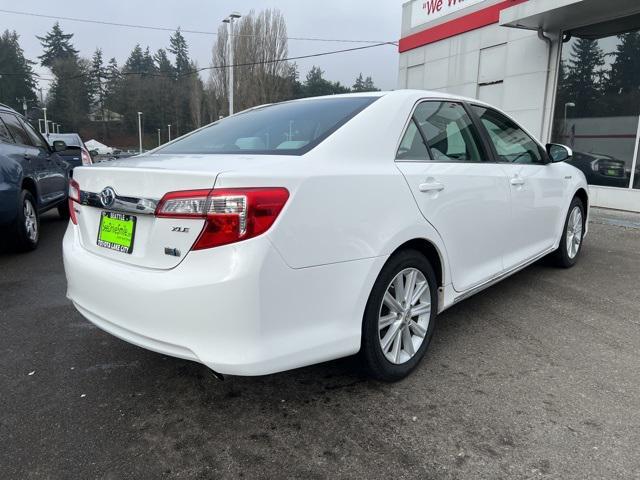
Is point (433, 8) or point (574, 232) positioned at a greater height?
point (433, 8)

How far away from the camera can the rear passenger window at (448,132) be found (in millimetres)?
2814

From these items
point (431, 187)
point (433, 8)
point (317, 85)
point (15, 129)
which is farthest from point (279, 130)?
point (317, 85)

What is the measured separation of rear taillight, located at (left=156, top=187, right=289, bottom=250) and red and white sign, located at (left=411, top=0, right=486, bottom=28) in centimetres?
1139

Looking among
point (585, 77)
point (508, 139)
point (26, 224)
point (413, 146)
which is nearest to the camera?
point (413, 146)

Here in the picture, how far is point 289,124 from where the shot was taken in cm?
270

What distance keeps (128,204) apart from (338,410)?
52.7 inches

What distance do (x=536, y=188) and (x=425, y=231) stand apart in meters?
1.75

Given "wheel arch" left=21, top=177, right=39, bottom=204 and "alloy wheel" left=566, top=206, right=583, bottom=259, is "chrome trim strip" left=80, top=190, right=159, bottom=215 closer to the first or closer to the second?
"wheel arch" left=21, top=177, right=39, bottom=204

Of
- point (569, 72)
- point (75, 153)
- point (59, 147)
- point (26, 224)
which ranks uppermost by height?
point (569, 72)

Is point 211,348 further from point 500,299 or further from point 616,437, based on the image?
point 500,299

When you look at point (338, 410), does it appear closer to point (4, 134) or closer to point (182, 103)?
point (4, 134)

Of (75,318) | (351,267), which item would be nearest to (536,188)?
(351,267)

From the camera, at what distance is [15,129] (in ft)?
19.4

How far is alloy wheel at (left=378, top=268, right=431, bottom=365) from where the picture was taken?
8.09ft
